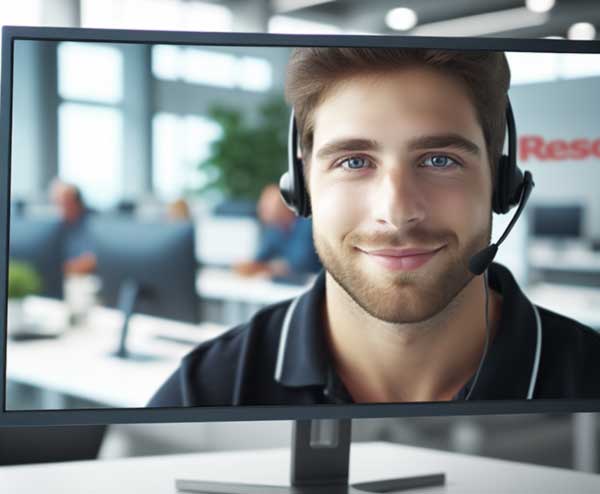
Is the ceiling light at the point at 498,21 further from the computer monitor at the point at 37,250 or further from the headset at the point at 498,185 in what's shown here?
the computer monitor at the point at 37,250

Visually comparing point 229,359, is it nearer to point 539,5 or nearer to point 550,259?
point 550,259

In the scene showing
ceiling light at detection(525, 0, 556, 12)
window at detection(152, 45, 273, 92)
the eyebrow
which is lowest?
the eyebrow

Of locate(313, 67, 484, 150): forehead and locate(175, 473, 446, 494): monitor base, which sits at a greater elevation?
locate(313, 67, 484, 150): forehead

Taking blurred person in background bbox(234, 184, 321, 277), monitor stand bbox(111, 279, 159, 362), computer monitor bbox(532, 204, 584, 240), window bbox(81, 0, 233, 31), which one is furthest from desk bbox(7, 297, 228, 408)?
window bbox(81, 0, 233, 31)

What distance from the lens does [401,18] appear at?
218 inches

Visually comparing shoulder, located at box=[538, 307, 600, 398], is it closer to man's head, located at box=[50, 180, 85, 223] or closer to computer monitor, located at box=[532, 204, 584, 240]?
computer monitor, located at box=[532, 204, 584, 240]

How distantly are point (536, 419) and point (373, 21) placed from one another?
3172mm

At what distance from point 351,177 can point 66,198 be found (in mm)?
311

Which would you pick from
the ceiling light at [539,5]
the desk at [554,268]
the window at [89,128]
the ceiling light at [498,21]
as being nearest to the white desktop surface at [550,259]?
the desk at [554,268]

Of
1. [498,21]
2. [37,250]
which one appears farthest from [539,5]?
[37,250]

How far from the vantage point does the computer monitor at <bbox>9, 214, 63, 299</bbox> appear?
0.93 metres

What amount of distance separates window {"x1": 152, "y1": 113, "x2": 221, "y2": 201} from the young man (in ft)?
0.36

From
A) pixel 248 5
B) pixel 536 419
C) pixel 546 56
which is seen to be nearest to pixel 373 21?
pixel 248 5

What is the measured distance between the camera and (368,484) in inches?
44.1
